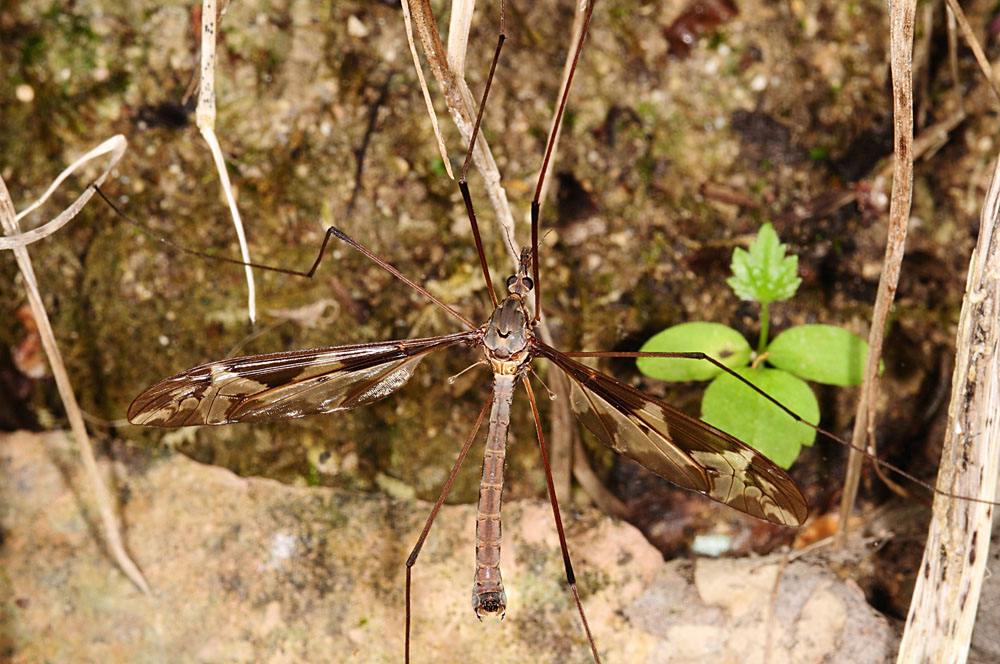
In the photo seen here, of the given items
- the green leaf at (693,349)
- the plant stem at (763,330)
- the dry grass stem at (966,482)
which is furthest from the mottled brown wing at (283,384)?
the dry grass stem at (966,482)

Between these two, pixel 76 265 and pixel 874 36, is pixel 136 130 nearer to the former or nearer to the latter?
pixel 76 265

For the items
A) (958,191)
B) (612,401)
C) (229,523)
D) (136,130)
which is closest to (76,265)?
(136,130)

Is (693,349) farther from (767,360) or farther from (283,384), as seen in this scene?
(283,384)

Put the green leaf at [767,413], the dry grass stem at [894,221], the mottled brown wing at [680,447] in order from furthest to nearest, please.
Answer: the green leaf at [767,413] → the mottled brown wing at [680,447] → the dry grass stem at [894,221]

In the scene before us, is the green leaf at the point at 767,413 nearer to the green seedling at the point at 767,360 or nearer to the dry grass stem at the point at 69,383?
the green seedling at the point at 767,360

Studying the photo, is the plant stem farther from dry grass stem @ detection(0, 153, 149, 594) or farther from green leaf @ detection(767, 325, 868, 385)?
dry grass stem @ detection(0, 153, 149, 594)

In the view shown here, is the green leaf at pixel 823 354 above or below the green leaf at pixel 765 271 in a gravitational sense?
below

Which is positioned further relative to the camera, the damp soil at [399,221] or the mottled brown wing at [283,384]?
the damp soil at [399,221]
